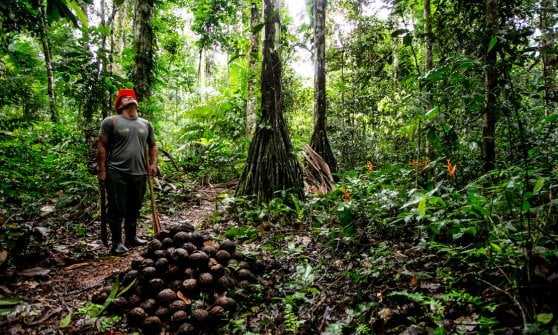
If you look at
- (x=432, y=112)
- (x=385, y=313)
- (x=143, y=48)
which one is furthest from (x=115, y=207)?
(x=143, y=48)

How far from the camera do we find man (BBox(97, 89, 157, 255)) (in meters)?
4.34

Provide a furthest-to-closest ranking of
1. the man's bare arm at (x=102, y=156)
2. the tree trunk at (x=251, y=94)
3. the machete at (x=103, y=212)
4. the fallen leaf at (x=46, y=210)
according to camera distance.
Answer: the tree trunk at (x=251, y=94) < the fallen leaf at (x=46, y=210) < the machete at (x=103, y=212) < the man's bare arm at (x=102, y=156)

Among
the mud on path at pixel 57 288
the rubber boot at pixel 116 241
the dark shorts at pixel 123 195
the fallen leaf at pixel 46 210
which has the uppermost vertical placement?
the dark shorts at pixel 123 195

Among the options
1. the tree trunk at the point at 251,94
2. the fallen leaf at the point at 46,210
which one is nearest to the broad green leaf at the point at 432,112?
the fallen leaf at the point at 46,210

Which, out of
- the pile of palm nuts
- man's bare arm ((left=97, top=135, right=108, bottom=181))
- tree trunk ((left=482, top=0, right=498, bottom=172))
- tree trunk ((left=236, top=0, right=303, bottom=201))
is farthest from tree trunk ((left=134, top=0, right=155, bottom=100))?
tree trunk ((left=482, top=0, right=498, bottom=172))

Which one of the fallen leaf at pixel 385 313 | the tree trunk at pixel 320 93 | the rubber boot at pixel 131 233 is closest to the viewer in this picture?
the fallen leaf at pixel 385 313

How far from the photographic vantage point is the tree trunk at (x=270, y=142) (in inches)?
213

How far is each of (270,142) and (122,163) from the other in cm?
202

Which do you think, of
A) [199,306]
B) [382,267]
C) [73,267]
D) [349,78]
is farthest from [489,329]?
[349,78]

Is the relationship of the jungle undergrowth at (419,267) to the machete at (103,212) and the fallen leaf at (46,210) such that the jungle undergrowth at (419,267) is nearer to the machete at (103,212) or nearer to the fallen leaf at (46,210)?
the machete at (103,212)

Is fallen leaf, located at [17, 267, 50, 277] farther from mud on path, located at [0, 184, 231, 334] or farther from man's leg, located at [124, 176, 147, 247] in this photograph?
man's leg, located at [124, 176, 147, 247]

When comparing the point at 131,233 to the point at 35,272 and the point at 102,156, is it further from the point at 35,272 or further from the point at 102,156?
the point at 35,272

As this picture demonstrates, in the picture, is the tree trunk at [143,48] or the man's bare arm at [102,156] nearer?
the man's bare arm at [102,156]

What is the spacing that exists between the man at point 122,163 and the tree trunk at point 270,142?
60.4 inches
